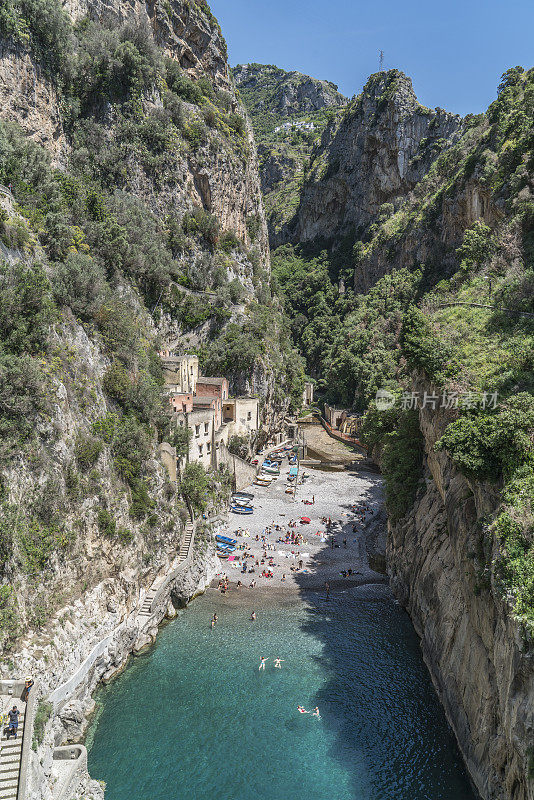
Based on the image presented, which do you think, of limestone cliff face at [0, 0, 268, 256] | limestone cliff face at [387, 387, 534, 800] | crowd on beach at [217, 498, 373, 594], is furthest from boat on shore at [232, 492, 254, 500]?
limestone cliff face at [0, 0, 268, 256]

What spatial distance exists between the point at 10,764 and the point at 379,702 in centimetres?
1525

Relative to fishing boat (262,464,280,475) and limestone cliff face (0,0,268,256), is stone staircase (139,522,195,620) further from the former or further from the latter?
limestone cliff face (0,0,268,256)

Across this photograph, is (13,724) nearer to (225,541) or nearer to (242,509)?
(225,541)

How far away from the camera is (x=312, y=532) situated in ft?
133

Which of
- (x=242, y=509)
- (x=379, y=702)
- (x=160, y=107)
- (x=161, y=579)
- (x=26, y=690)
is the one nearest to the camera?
(x=26, y=690)

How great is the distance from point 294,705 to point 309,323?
88.9m

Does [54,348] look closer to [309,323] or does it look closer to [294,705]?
[294,705]

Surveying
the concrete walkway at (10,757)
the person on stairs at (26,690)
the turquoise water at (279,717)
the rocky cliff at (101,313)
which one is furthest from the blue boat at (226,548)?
the concrete walkway at (10,757)

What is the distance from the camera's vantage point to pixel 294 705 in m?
21.8

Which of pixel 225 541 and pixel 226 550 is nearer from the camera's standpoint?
pixel 226 550

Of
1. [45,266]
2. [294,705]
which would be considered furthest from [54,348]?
[294,705]

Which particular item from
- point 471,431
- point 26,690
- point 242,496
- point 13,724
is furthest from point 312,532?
point 13,724

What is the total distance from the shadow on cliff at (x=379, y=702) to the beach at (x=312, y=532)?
2.30 metres

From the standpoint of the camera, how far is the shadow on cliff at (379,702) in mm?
18141
